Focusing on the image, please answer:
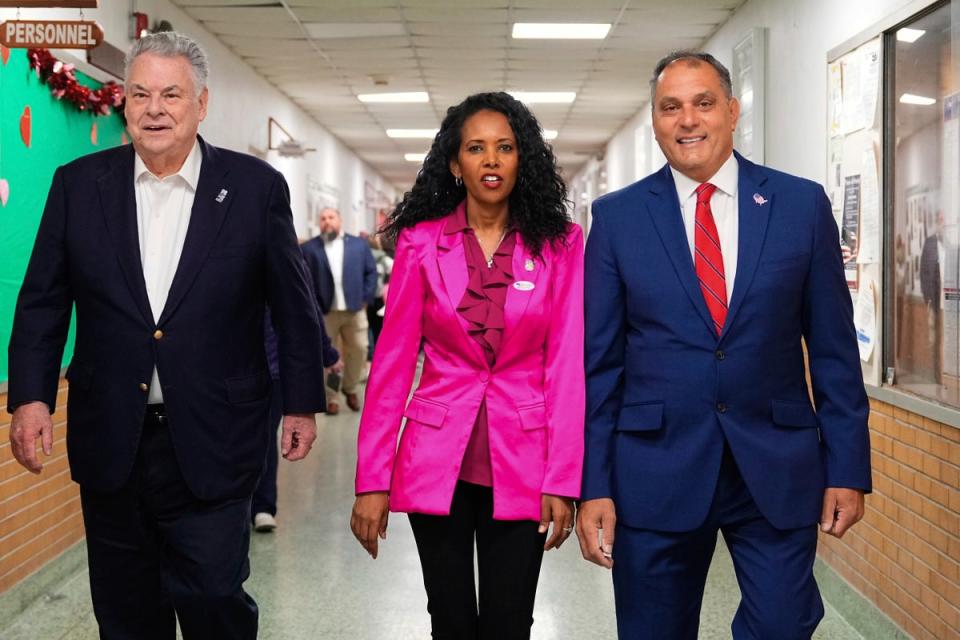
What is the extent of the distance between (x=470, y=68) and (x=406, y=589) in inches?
222

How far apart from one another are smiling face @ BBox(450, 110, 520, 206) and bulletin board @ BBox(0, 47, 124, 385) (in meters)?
2.40

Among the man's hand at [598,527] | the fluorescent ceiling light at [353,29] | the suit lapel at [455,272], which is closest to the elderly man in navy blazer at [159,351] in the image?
the suit lapel at [455,272]

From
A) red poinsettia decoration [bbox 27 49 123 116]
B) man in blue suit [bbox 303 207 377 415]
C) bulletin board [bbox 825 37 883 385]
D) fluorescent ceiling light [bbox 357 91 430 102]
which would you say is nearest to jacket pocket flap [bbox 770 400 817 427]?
bulletin board [bbox 825 37 883 385]

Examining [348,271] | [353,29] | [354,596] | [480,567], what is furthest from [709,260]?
[348,271]

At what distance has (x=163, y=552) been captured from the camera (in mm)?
2502

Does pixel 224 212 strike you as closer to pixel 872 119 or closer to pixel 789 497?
pixel 789 497

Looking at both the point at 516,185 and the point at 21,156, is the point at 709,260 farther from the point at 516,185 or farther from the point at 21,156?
the point at 21,156

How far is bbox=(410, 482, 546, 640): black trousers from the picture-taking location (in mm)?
2316

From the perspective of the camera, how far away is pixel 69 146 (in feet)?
15.4

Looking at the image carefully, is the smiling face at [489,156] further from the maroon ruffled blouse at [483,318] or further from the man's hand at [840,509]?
the man's hand at [840,509]

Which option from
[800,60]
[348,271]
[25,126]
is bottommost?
[348,271]

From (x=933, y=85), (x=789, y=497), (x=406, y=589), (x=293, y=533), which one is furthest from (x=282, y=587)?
(x=933, y=85)

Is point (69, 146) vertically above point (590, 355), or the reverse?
point (69, 146)

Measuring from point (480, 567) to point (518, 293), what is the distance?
1.98 feet
